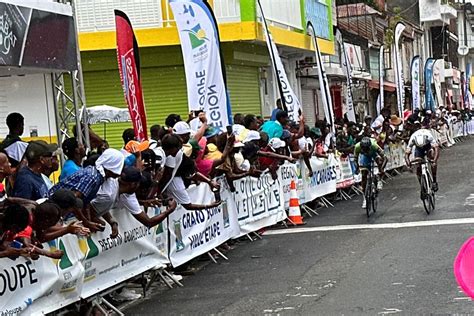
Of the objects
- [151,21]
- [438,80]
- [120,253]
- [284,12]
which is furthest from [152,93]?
[438,80]

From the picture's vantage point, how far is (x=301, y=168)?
17.8m

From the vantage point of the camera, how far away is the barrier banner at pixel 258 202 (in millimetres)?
14203

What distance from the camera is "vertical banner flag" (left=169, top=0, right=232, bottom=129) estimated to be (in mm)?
14523

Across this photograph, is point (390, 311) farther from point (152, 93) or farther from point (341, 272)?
point (152, 93)

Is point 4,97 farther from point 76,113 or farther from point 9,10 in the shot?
point 9,10

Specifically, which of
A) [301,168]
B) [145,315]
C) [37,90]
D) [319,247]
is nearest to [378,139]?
[301,168]

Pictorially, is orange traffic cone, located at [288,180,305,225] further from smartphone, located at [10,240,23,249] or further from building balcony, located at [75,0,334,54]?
smartphone, located at [10,240,23,249]

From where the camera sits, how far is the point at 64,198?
309 inches

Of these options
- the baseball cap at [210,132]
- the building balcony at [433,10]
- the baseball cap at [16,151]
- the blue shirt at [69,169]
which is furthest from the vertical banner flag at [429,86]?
the baseball cap at [16,151]

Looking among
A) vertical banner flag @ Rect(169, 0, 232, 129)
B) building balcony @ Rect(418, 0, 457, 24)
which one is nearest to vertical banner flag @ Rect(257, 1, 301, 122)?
vertical banner flag @ Rect(169, 0, 232, 129)

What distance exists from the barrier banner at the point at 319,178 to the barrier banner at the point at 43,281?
9.67 metres

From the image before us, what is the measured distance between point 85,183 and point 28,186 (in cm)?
53

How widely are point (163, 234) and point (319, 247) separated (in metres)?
2.85

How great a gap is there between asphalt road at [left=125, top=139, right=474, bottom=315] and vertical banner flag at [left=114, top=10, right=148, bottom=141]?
2.33m
